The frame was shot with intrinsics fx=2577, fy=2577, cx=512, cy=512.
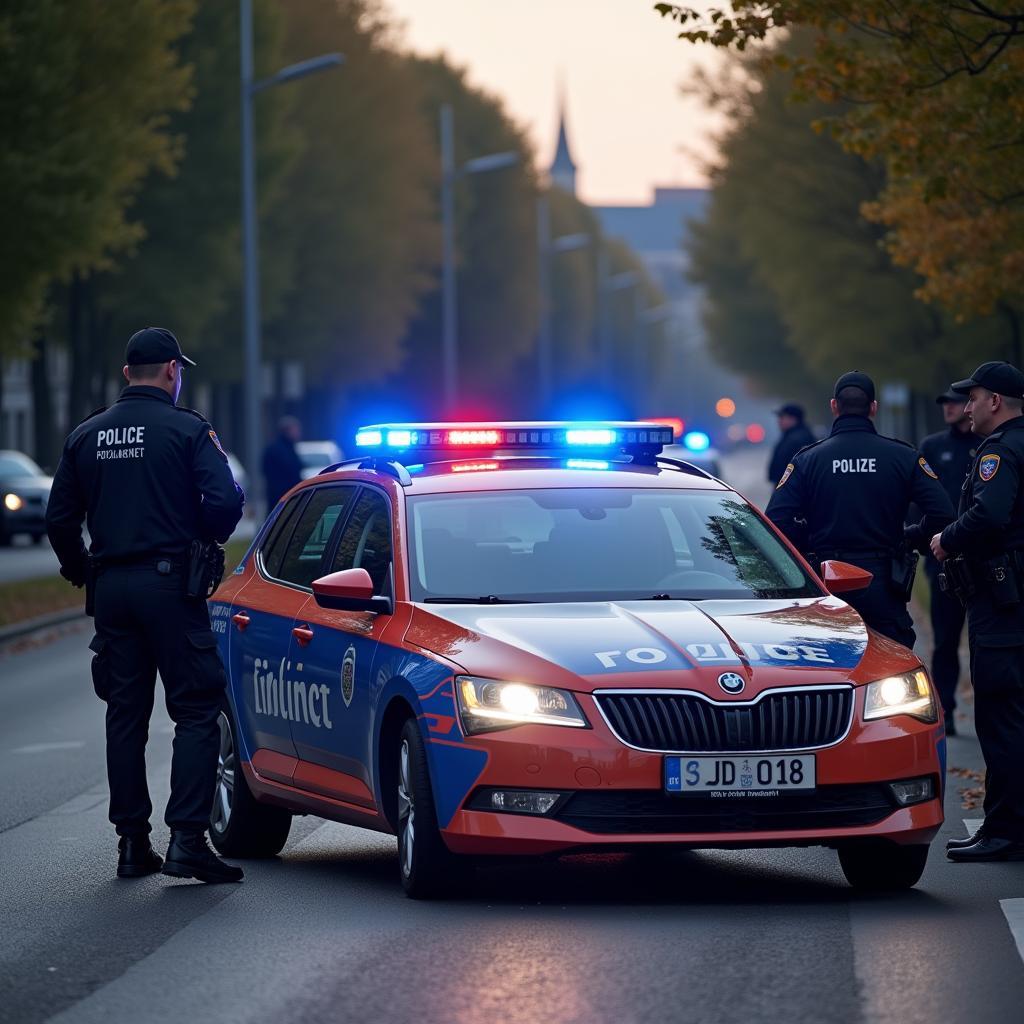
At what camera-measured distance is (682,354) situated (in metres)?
188

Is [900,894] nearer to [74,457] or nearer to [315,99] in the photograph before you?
[74,457]

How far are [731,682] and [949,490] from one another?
6.06 metres

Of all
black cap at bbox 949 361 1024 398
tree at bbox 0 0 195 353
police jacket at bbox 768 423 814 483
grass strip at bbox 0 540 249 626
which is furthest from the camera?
tree at bbox 0 0 195 353

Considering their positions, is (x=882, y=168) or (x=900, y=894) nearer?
(x=900, y=894)

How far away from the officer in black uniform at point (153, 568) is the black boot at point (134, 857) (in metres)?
0.05

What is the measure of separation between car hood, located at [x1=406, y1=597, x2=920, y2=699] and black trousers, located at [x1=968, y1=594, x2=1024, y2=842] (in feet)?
2.43

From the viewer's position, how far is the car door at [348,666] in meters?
8.58

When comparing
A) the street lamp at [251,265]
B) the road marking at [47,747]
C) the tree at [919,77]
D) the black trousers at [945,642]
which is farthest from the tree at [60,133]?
the black trousers at [945,642]

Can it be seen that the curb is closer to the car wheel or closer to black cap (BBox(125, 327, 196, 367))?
black cap (BBox(125, 327, 196, 367))

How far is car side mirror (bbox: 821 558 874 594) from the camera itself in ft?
29.3

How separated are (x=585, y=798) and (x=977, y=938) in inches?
48.9

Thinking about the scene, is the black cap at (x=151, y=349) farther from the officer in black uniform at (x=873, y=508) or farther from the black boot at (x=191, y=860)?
the officer in black uniform at (x=873, y=508)

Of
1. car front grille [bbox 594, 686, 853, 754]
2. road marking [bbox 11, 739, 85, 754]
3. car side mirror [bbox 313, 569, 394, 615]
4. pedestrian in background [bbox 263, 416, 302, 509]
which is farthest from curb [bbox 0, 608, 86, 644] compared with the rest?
car front grille [bbox 594, 686, 853, 754]

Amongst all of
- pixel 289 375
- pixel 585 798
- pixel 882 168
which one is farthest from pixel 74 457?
pixel 289 375
